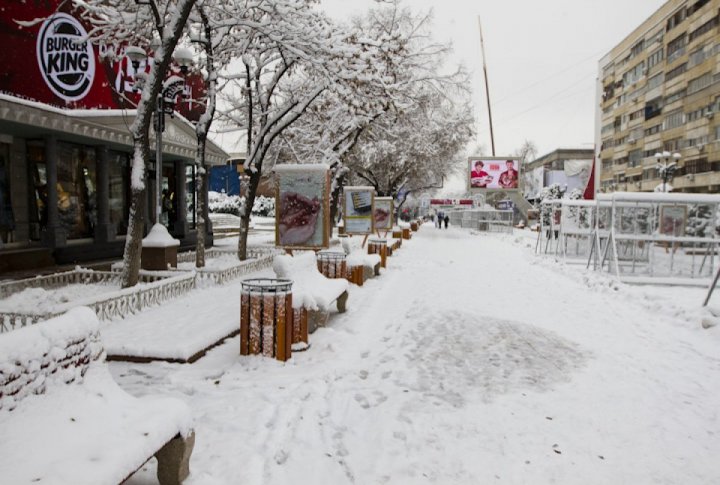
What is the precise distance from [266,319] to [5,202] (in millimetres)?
11978

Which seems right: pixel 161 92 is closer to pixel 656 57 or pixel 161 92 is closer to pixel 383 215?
pixel 383 215

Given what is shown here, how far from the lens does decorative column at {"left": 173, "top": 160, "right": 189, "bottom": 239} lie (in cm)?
2139

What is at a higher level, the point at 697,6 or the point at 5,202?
the point at 697,6

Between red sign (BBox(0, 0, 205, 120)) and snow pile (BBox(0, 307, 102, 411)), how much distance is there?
9783mm

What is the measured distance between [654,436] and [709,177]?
2038 inches

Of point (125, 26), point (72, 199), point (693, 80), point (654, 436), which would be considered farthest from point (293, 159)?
point (693, 80)

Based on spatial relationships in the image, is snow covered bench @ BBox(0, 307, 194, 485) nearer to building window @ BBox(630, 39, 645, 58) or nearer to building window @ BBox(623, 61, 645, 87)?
building window @ BBox(623, 61, 645, 87)

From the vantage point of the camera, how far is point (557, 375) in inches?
230

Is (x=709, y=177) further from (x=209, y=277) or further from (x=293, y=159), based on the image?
(x=209, y=277)

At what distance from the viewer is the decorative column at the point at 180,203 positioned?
70.2ft

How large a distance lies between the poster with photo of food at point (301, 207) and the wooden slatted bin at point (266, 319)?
5288 millimetres

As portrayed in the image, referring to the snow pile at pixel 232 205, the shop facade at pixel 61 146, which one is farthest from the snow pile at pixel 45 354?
the snow pile at pixel 232 205

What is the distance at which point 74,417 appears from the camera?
279cm

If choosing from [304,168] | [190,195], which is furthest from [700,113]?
[304,168]
